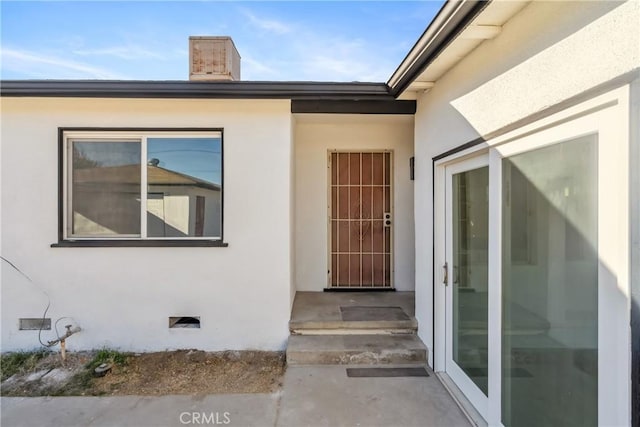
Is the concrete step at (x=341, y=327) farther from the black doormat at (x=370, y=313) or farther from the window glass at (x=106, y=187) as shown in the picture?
the window glass at (x=106, y=187)

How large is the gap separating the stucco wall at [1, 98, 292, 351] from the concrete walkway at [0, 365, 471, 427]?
975mm

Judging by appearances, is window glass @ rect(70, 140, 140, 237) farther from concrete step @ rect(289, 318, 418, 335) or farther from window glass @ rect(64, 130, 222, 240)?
concrete step @ rect(289, 318, 418, 335)

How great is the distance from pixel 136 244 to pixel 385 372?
3188 millimetres

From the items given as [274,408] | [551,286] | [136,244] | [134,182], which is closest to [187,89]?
[134,182]

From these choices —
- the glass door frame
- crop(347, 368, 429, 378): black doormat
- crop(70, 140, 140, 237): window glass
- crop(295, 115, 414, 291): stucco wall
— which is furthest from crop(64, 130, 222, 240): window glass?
the glass door frame

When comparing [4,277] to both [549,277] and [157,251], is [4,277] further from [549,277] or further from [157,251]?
[549,277]

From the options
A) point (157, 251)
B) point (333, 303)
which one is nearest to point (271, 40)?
point (157, 251)

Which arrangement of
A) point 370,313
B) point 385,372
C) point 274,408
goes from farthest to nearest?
point 370,313 < point 385,372 < point 274,408

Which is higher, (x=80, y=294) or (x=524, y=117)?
(x=524, y=117)

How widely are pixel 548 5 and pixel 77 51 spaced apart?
5.81 metres

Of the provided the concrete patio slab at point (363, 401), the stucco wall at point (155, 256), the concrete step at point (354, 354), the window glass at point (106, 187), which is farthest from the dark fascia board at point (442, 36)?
the window glass at point (106, 187)

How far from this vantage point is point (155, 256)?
154 inches

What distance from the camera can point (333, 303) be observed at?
183 inches

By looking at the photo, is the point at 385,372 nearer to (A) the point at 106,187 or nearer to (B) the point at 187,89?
(B) the point at 187,89
